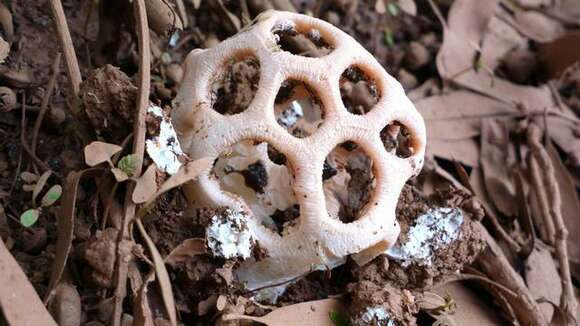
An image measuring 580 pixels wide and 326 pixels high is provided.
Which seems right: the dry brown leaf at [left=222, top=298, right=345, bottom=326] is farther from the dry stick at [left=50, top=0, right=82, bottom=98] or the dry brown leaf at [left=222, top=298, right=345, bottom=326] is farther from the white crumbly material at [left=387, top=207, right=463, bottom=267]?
the dry stick at [left=50, top=0, right=82, bottom=98]

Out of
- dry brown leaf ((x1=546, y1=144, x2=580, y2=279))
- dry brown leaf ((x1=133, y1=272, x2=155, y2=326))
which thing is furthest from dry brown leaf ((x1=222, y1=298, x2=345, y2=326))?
dry brown leaf ((x1=546, y1=144, x2=580, y2=279))

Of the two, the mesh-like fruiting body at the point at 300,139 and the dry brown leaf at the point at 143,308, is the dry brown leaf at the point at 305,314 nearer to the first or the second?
the mesh-like fruiting body at the point at 300,139

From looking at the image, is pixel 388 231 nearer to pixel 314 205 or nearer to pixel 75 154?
pixel 314 205

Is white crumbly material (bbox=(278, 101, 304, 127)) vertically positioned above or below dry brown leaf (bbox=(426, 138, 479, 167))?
above

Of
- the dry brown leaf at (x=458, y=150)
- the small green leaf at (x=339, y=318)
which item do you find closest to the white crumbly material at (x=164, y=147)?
the small green leaf at (x=339, y=318)

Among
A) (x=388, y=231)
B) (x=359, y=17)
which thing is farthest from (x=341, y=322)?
(x=359, y=17)
